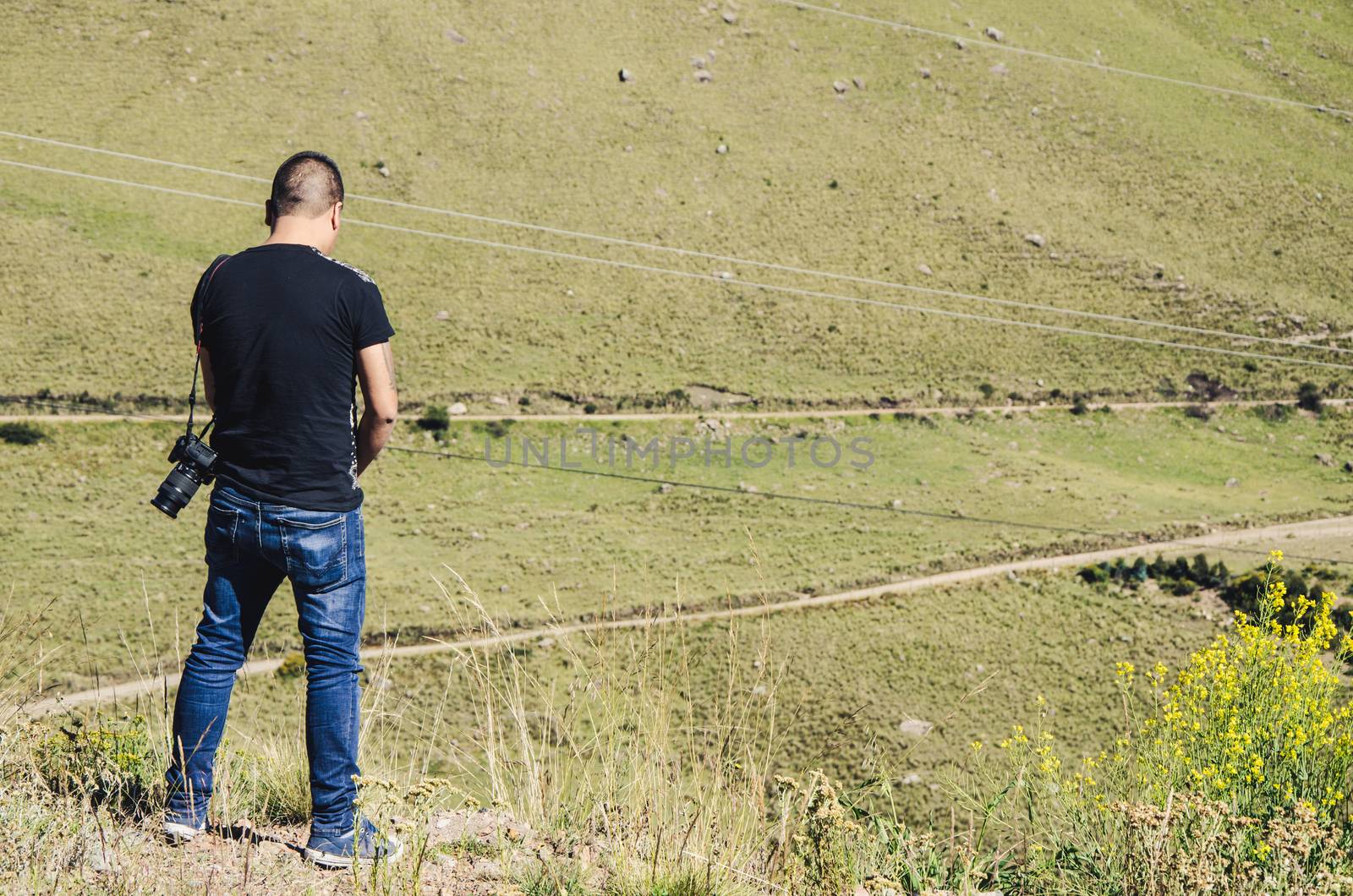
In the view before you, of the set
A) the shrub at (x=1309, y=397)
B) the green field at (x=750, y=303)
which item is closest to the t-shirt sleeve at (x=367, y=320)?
the green field at (x=750, y=303)

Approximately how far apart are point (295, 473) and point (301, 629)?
0.56 meters

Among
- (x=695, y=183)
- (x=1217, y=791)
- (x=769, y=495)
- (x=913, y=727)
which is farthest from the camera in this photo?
(x=695, y=183)

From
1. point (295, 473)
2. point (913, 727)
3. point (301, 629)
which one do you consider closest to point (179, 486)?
point (295, 473)

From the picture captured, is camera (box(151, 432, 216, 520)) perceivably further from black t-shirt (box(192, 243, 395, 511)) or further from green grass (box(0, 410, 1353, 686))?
green grass (box(0, 410, 1353, 686))

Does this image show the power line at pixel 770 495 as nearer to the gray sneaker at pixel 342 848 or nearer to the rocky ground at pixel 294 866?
the rocky ground at pixel 294 866

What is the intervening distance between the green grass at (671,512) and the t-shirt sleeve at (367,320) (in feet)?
48.5

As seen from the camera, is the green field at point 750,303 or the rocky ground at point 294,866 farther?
the green field at point 750,303

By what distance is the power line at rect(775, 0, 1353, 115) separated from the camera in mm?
41094

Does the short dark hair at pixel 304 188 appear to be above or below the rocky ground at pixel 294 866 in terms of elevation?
above

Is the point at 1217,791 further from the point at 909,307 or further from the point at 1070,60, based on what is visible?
the point at 1070,60

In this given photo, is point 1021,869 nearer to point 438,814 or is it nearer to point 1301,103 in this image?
point 438,814

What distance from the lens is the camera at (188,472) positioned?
11.2 ft

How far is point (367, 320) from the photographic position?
3320mm

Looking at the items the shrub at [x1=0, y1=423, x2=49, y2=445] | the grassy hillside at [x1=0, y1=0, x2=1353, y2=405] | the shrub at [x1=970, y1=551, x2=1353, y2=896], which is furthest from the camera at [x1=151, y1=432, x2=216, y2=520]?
the grassy hillside at [x1=0, y1=0, x2=1353, y2=405]
